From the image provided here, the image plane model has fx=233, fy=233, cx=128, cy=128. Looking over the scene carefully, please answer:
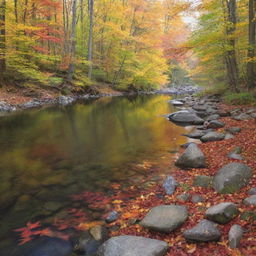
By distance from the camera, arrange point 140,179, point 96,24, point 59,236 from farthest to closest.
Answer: point 96,24
point 140,179
point 59,236

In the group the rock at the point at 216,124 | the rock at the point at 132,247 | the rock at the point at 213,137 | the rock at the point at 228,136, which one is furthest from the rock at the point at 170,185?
the rock at the point at 216,124

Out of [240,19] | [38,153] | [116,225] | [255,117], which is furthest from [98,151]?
[240,19]

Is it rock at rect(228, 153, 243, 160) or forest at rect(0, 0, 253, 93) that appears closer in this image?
rock at rect(228, 153, 243, 160)

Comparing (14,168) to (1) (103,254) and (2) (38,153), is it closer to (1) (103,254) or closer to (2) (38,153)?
(2) (38,153)

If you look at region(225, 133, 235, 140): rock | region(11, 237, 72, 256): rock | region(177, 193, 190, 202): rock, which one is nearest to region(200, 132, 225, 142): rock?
region(225, 133, 235, 140): rock

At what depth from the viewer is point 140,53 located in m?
26.8

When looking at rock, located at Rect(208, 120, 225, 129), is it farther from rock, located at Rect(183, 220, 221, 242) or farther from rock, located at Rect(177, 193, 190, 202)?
rock, located at Rect(183, 220, 221, 242)

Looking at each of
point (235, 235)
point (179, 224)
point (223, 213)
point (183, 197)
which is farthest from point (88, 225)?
point (235, 235)

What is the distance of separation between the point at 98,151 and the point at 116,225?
3522mm

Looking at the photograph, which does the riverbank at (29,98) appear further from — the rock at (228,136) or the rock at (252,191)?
the rock at (252,191)

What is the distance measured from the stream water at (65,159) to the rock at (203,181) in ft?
3.13

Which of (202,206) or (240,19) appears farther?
(240,19)

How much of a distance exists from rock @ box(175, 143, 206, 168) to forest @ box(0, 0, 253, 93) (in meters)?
6.81

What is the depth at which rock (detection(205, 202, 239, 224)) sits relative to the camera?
2.71 m
